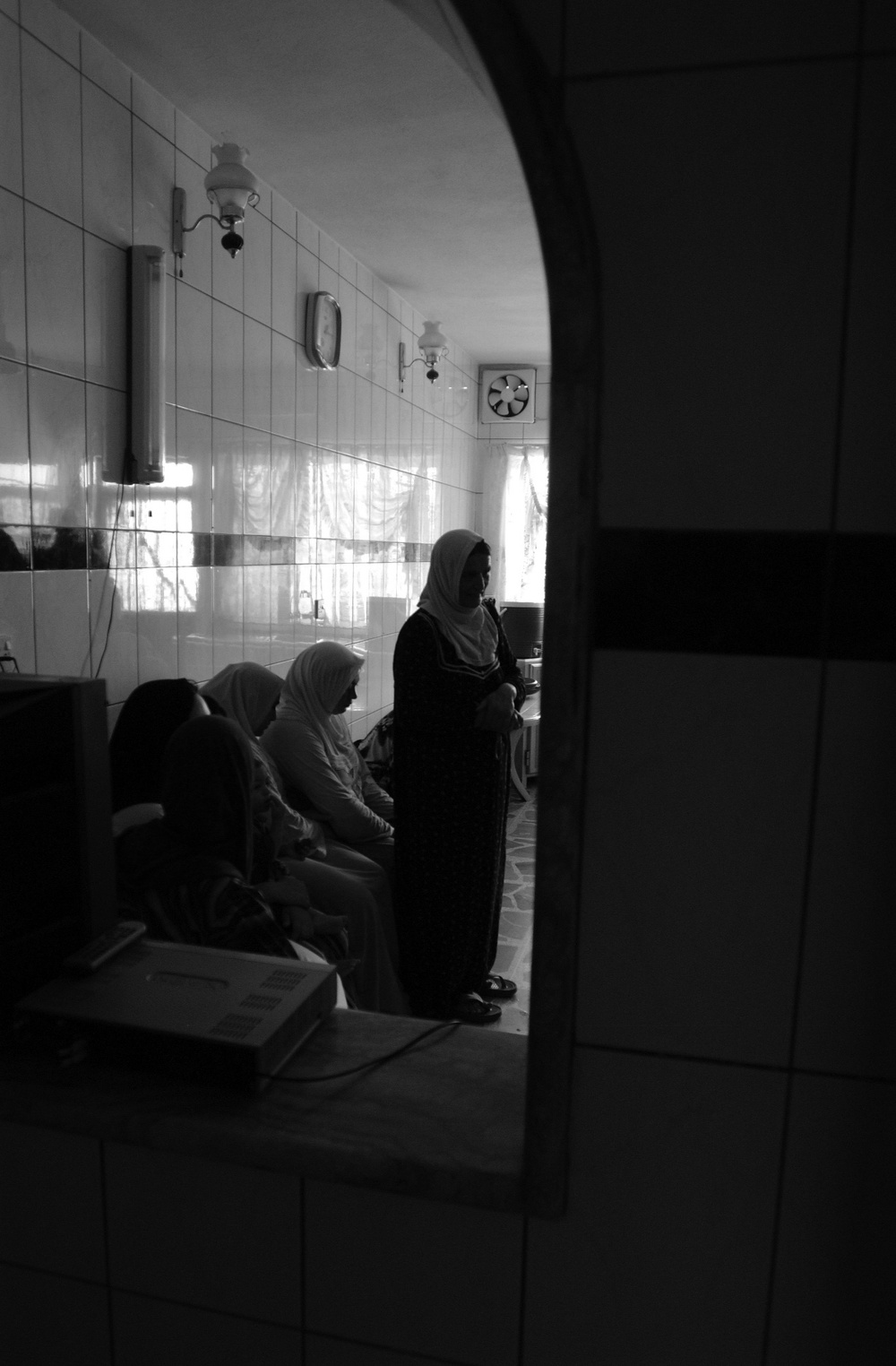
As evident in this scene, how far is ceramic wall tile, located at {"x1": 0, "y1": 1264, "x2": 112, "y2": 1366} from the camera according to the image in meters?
1.10

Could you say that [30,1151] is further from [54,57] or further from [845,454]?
[54,57]

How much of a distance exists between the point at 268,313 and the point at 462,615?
179 centimetres

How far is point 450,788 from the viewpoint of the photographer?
3201mm

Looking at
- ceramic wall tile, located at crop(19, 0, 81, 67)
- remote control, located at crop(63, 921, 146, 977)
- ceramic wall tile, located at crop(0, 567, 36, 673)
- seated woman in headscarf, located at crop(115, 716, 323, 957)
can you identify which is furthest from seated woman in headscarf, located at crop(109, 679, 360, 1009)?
ceramic wall tile, located at crop(19, 0, 81, 67)

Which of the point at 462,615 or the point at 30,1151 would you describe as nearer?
the point at 30,1151

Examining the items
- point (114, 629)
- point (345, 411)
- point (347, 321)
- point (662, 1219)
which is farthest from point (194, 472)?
point (662, 1219)

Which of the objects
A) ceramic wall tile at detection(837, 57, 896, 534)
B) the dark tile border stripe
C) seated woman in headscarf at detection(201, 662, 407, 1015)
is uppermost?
ceramic wall tile at detection(837, 57, 896, 534)

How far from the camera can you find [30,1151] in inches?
42.8

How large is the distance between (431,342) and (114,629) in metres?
3.63

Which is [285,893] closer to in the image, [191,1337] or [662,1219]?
[191,1337]

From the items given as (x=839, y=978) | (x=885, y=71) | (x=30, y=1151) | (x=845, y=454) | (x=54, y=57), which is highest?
(x=54, y=57)

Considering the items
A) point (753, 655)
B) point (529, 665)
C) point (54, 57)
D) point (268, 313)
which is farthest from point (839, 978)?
point (529, 665)

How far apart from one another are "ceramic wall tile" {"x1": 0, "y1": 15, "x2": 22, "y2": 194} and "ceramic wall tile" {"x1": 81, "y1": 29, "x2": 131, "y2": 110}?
340 mm

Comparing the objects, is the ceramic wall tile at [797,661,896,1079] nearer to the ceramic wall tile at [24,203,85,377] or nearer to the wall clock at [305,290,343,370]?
the ceramic wall tile at [24,203,85,377]
